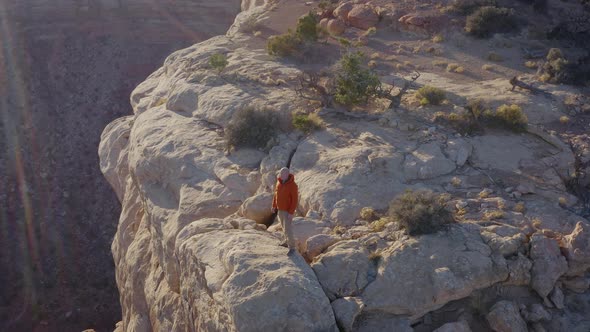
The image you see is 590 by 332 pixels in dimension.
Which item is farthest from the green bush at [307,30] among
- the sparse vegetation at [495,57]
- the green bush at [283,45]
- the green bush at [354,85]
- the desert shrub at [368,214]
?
the desert shrub at [368,214]

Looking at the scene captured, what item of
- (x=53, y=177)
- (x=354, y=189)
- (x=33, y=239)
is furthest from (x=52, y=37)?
(x=354, y=189)

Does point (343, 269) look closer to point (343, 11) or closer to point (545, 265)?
point (545, 265)

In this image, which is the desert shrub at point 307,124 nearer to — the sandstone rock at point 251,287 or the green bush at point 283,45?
the sandstone rock at point 251,287

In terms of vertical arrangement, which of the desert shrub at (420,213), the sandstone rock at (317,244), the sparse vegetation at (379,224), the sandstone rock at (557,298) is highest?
the desert shrub at (420,213)

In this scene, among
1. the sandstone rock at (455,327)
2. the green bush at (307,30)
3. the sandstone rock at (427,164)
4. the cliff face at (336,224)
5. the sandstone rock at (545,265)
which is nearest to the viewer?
the sandstone rock at (455,327)

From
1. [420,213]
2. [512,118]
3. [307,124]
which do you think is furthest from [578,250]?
[307,124]

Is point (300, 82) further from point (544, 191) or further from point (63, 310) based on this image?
point (63, 310)

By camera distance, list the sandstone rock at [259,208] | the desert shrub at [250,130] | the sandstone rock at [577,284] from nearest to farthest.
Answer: the sandstone rock at [577,284]
the sandstone rock at [259,208]
the desert shrub at [250,130]
